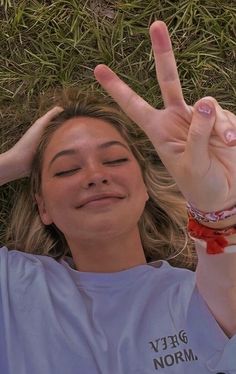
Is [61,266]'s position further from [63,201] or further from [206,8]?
[206,8]

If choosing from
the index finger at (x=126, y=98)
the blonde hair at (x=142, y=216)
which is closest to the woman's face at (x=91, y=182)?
the blonde hair at (x=142, y=216)

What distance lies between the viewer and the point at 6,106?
3.45 meters

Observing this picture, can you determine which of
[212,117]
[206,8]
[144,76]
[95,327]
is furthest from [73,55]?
[212,117]

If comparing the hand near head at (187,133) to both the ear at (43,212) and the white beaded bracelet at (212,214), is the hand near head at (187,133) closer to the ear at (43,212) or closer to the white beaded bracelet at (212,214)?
the white beaded bracelet at (212,214)

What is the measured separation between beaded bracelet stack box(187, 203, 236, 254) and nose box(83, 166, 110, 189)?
0.68 metres

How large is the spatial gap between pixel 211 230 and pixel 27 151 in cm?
133

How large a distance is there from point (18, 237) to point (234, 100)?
138 cm

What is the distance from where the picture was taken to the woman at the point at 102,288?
262 centimetres

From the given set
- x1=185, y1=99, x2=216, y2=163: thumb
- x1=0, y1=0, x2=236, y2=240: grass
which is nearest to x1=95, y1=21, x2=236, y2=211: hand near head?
x1=185, y1=99, x2=216, y2=163: thumb

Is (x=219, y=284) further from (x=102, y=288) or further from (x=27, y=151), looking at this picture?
(x=27, y=151)

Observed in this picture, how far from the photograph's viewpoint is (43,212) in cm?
305

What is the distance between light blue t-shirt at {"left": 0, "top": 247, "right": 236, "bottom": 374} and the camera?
262cm

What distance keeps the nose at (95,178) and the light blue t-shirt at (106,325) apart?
44cm

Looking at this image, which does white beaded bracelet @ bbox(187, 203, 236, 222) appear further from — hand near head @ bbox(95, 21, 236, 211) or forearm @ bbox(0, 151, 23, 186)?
forearm @ bbox(0, 151, 23, 186)
